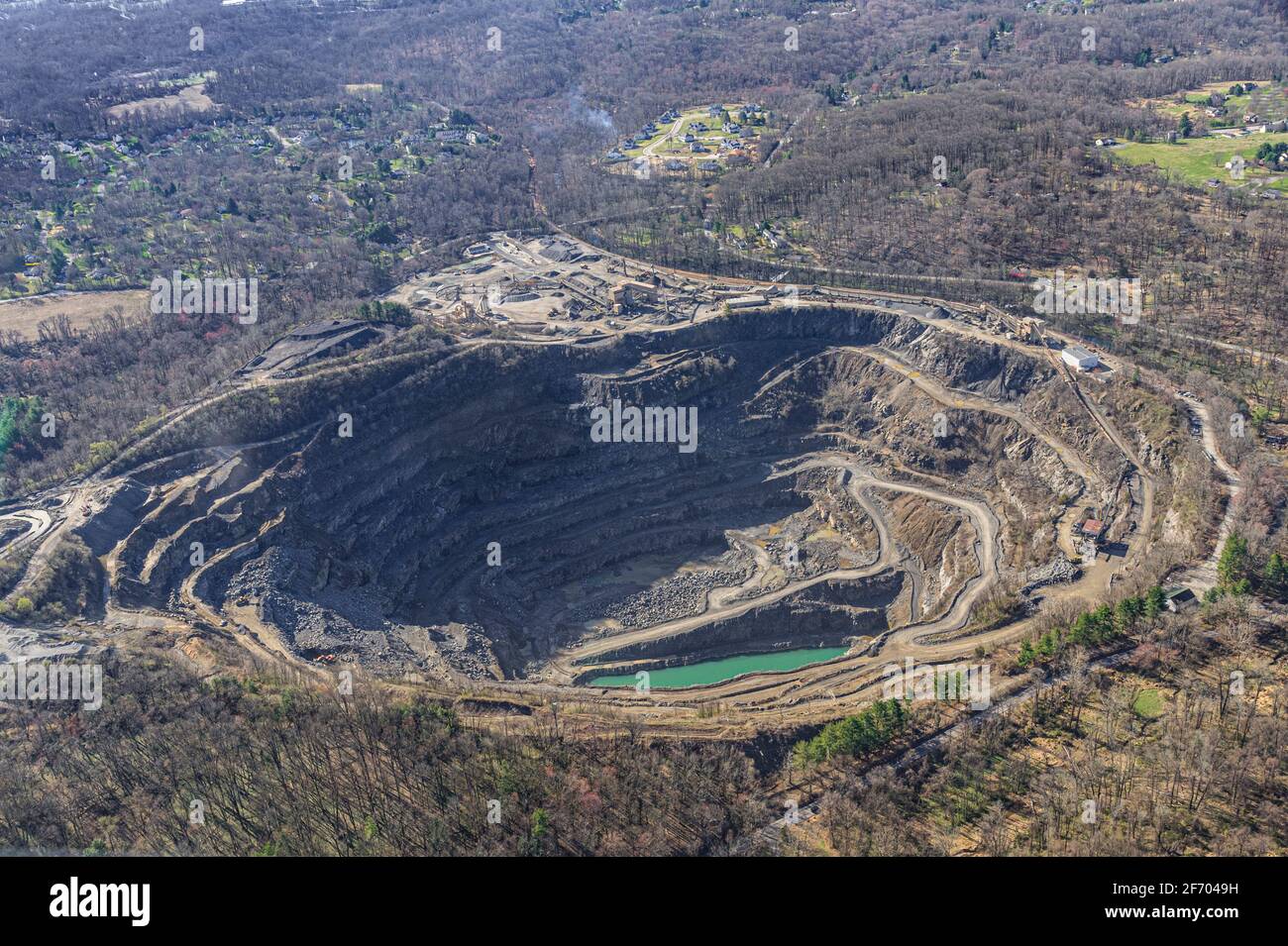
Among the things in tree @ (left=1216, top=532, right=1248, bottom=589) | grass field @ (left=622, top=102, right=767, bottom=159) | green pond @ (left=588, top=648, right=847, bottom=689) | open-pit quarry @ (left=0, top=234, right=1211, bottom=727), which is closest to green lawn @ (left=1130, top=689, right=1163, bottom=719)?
open-pit quarry @ (left=0, top=234, right=1211, bottom=727)

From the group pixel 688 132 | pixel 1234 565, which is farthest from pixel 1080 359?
pixel 688 132

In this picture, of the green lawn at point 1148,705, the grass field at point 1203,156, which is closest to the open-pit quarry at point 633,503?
the green lawn at point 1148,705

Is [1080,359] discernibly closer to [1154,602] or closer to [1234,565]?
[1234,565]

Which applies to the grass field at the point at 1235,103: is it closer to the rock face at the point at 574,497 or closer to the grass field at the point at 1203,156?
the grass field at the point at 1203,156

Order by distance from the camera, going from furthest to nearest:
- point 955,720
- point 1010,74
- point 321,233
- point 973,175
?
point 1010,74
point 321,233
point 973,175
point 955,720

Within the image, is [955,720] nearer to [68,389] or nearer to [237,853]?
[237,853]

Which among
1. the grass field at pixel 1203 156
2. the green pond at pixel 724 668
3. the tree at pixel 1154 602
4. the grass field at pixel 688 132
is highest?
the grass field at pixel 688 132

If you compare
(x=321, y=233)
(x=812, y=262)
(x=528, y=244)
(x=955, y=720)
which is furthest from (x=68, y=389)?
(x=955, y=720)
